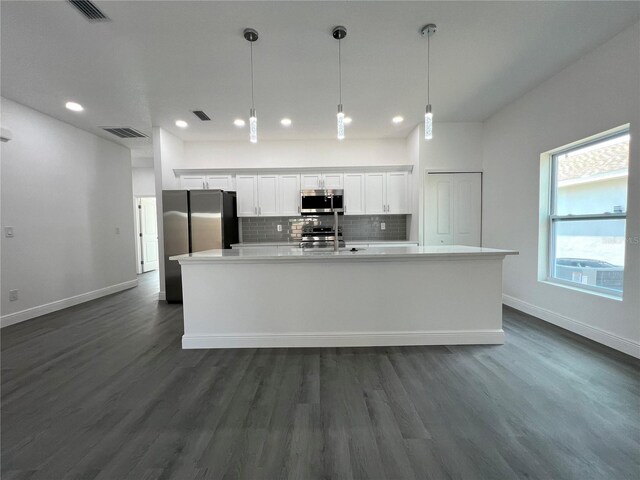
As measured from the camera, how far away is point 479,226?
15.3 ft

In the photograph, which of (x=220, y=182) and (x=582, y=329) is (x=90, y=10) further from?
(x=582, y=329)

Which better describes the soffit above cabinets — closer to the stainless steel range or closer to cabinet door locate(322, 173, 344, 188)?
cabinet door locate(322, 173, 344, 188)

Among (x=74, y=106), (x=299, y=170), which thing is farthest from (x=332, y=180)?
(x=74, y=106)

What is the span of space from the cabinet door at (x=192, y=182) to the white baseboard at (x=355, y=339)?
324 cm

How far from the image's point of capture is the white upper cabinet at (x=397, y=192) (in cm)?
512

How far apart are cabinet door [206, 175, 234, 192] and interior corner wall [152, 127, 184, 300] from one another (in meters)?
0.61

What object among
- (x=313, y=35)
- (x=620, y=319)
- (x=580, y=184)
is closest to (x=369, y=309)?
(x=620, y=319)

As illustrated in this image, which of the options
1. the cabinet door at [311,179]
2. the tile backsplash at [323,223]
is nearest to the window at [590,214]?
the tile backsplash at [323,223]

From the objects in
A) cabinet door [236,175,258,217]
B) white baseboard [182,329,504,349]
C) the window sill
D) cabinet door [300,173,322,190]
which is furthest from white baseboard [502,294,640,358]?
cabinet door [236,175,258,217]

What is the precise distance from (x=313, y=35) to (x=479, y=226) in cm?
390

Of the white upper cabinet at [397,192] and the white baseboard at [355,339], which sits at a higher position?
the white upper cabinet at [397,192]

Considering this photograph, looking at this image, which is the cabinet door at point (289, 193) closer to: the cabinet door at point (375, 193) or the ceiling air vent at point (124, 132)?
the cabinet door at point (375, 193)

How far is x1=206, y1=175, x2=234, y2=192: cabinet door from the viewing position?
204 inches

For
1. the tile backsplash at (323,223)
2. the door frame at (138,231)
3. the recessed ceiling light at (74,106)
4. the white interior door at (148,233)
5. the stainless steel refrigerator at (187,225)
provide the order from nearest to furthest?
the recessed ceiling light at (74,106) < the stainless steel refrigerator at (187,225) < the tile backsplash at (323,223) < the door frame at (138,231) < the white interior door at (148,233)
